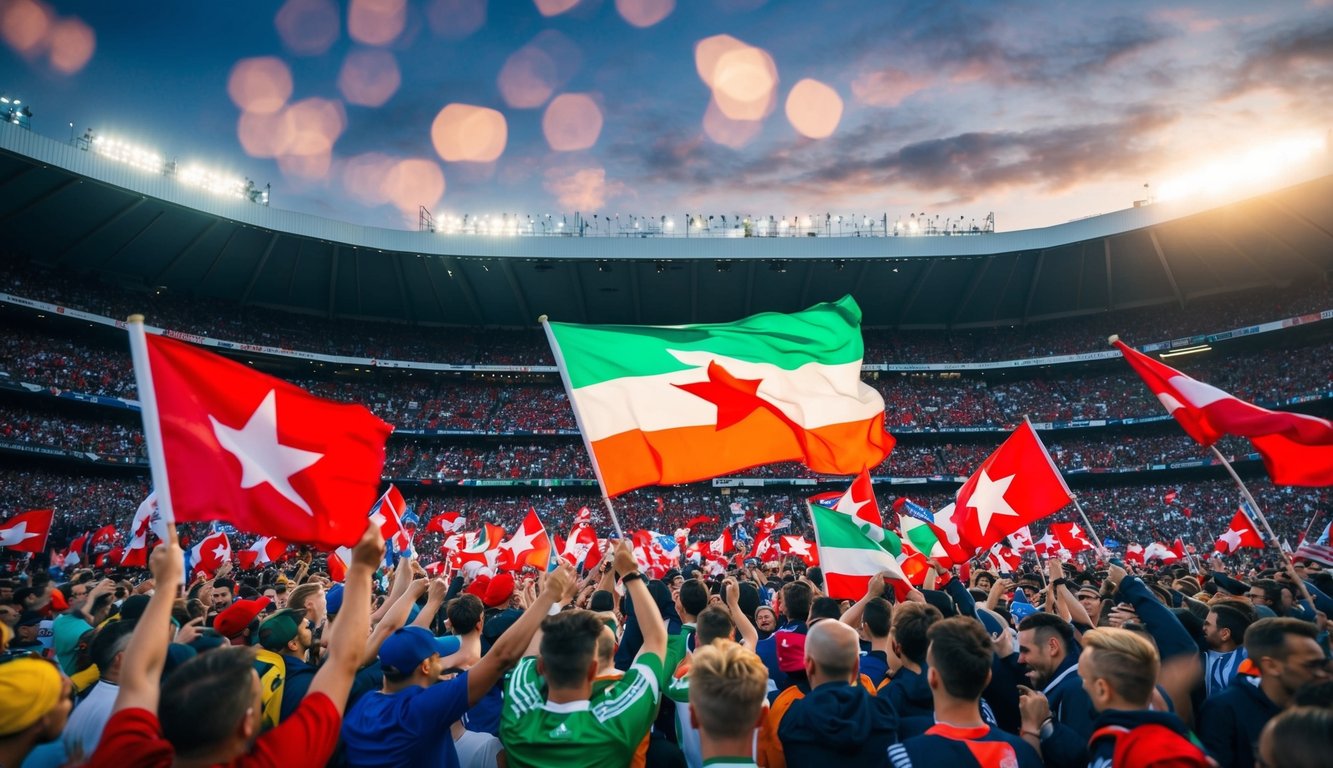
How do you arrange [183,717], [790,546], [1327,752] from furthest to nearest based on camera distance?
[790,546]
[183,717]
[1327,752]

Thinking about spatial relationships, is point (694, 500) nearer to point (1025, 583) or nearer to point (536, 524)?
point (536, 524)

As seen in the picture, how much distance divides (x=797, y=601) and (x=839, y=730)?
2.76 metres

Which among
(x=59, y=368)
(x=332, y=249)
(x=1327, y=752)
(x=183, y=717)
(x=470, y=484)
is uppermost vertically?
(x=332, y=249)

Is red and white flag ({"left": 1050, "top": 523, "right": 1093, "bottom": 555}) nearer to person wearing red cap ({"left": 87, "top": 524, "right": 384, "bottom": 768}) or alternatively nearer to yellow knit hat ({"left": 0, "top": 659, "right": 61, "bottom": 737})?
person wearing red cap ({"left": 87, "top": 524, "right": 384, "bottom": 768})

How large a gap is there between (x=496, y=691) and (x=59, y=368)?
127 feet

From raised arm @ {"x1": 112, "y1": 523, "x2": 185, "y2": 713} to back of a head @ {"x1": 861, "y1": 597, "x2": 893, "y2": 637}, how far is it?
3845 mm

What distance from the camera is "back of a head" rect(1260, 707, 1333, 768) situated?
89.1 inches

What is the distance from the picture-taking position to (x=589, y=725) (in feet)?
10.3

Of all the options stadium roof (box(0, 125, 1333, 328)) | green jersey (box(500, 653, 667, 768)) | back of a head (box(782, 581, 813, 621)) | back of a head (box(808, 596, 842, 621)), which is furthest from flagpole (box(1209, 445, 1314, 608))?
stadium roof (box(0, 125, 1333, 328))

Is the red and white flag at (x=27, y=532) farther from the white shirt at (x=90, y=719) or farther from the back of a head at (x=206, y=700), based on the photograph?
the back of a head at (x=206, y=700)

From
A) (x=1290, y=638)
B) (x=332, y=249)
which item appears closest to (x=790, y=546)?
(x=1290, y=638)

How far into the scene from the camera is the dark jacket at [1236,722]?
3674 mm

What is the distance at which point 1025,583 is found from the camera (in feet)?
36.9

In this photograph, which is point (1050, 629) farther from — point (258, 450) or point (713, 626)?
point (258, 450)
